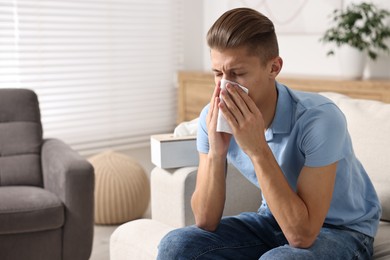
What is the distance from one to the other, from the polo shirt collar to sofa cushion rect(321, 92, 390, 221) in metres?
0.57

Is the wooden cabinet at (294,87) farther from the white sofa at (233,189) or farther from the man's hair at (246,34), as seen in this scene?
the man's hair at (246,34)

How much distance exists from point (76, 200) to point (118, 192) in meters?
0.75

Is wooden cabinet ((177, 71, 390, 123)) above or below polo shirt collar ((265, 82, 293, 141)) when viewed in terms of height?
below

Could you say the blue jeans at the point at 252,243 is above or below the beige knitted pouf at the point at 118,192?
above

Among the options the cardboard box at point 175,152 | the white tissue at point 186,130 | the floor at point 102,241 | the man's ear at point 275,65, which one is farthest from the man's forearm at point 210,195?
the floor at point 102,241

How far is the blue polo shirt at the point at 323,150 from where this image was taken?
1.46 m

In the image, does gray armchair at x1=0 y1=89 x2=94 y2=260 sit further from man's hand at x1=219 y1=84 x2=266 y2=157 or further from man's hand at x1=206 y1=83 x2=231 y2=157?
man's hand at x1=219 y1=84 x2=266 y2=157

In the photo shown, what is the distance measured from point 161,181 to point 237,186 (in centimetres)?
27

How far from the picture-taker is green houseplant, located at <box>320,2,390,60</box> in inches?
148

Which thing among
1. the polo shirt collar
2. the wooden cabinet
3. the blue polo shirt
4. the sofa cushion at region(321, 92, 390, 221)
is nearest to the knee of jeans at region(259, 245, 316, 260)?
the blue polo shirt

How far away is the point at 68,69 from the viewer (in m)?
4.54

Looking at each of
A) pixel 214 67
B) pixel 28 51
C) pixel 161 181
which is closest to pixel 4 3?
pixel 28 51

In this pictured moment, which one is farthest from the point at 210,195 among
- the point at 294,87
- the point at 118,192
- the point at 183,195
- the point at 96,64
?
the point at 96,64

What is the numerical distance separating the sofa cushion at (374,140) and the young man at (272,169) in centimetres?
34
